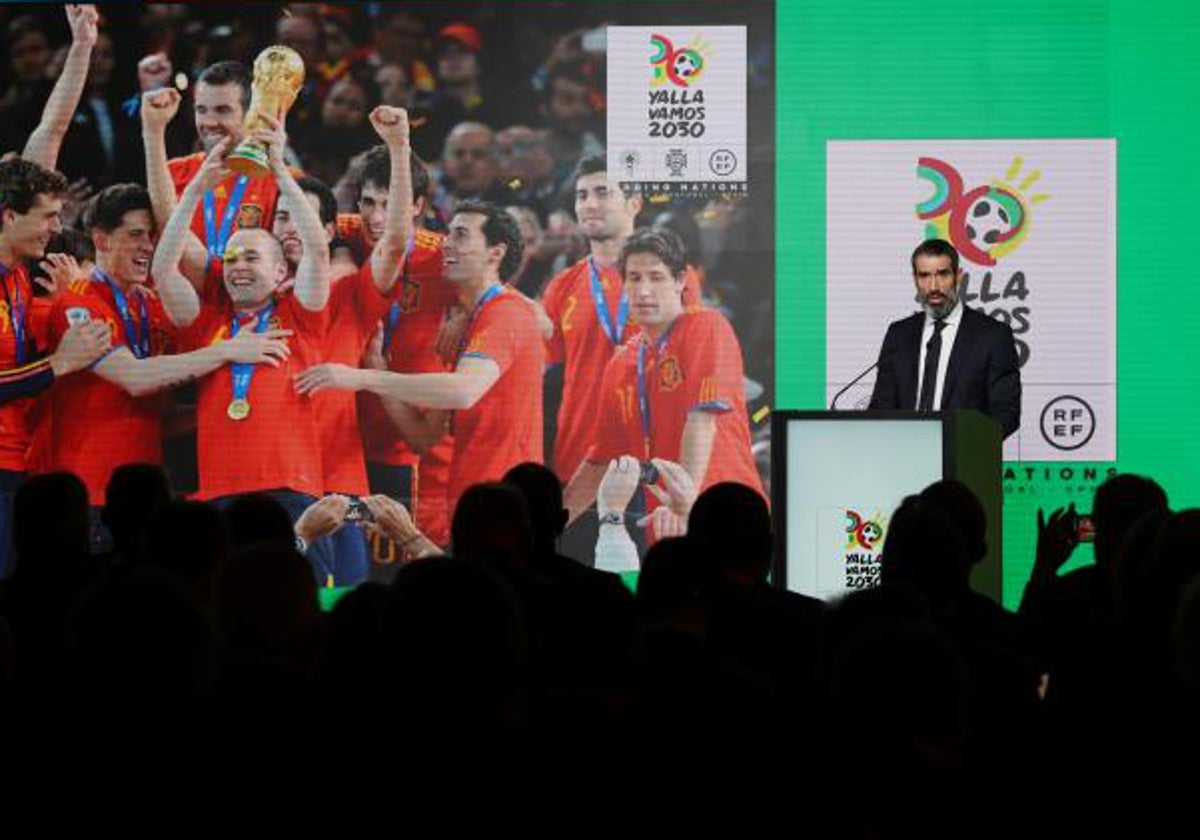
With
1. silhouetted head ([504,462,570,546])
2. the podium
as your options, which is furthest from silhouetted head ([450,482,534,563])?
the podium

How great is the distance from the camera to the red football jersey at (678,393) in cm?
790

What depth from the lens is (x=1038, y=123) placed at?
782 cm

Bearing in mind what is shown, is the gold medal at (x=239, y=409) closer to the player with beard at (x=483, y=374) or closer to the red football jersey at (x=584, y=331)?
the player with beard at (x=483, y=374)

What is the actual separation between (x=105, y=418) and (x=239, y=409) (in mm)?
580

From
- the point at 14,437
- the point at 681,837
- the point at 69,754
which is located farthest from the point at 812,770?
the point at 14,437

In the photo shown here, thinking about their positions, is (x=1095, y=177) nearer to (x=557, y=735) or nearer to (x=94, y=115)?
(x=94, y=115)

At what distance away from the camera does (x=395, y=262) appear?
803 centimetres

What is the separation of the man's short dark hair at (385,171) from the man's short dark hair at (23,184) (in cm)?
136

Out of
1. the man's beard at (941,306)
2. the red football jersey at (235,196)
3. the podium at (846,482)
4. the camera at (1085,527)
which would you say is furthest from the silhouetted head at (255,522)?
the camera at (1085,527)

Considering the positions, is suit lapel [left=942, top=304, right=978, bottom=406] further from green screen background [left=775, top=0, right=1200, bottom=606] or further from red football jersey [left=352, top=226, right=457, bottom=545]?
red football jersey [left=352, top=226, right=457, bottom=545]

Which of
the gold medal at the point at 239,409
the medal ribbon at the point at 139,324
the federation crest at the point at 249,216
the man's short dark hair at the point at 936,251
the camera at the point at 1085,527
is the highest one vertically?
the federation crest at the point at 249,216

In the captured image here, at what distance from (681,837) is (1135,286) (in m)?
6.01

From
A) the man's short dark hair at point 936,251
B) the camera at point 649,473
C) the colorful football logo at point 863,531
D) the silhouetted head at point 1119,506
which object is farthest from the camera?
the camera at point 649,473

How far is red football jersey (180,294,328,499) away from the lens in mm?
8039
